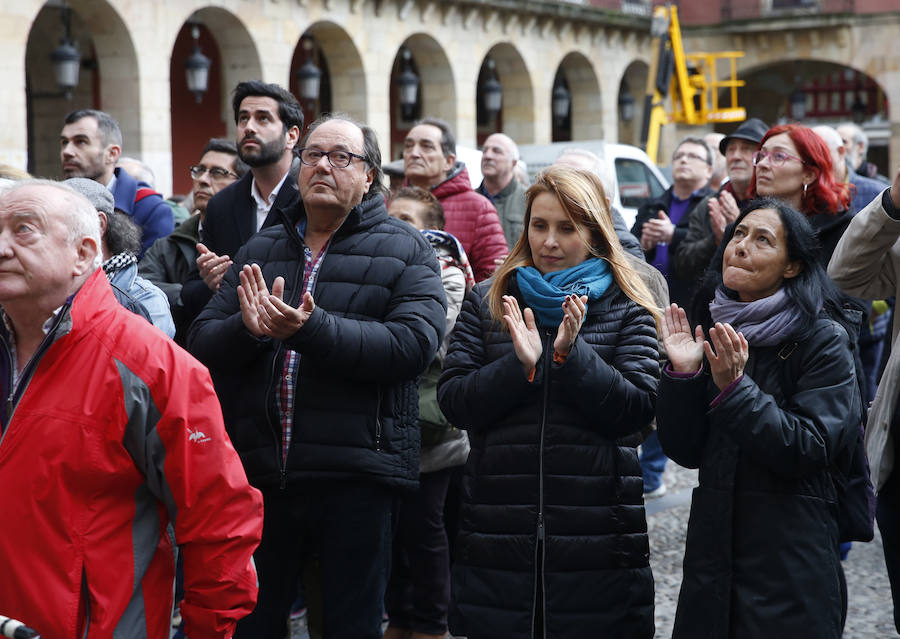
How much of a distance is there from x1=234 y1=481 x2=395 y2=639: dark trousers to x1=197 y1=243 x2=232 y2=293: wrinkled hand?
974 millimetres

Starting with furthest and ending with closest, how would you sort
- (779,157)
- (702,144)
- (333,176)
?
(702,144) < (779,157) < (333,176)

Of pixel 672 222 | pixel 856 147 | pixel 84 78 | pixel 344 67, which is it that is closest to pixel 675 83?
pixel 344 67

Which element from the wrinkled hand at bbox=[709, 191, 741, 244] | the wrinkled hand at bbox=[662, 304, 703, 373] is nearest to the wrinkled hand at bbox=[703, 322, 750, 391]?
the wrinkled hand at bbox=[662, 304, 703, 373]

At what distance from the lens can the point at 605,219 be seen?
422 centimetres

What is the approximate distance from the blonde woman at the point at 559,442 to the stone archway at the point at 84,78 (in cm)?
1534

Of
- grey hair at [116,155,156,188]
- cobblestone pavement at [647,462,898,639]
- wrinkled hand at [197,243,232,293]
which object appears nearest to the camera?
wrinkled hand at [197,243,232,293]

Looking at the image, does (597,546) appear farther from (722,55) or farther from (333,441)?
(722,55)

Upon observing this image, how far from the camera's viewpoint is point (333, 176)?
14.2 feet

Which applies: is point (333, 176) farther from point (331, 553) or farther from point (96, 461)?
point (96, 461)

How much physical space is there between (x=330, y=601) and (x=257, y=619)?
9.4 inches

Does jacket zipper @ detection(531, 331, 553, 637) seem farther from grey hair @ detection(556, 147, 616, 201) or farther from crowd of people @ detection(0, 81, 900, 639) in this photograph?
grey hair @ detection(556, 147, 616, 201)

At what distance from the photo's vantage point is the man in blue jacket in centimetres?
613

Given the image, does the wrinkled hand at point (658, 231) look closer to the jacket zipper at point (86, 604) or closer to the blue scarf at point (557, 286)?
the blue scarf at point (557, 286)

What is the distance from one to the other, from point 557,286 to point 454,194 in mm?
2761
